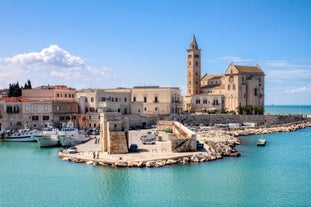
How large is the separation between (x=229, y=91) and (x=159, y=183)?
4807 centimetres

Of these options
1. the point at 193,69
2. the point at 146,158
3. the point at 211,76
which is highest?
the point at 193,69

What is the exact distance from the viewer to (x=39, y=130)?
52812 millimetres

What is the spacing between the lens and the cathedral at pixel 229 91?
7144cm

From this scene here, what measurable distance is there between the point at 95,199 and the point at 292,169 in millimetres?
17113

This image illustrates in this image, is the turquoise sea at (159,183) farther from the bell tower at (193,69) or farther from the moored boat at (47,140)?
the bell tower at (193,69)

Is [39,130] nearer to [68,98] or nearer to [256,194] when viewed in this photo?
[68,98]

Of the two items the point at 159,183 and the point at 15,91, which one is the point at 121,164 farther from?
the point at 15,91

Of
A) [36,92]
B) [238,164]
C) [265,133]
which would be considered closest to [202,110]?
[265,133]

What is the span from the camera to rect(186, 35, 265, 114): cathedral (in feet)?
234

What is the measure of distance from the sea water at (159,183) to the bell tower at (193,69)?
41.4 m

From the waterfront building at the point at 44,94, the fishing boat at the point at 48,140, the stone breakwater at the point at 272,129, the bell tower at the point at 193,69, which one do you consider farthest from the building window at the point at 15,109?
the bell tower at the point at 193,69

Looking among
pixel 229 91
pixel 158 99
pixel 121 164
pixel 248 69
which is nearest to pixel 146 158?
pixel 121 164

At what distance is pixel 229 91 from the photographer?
7269 cm

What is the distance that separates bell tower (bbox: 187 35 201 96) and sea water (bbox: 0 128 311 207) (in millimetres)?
41365
